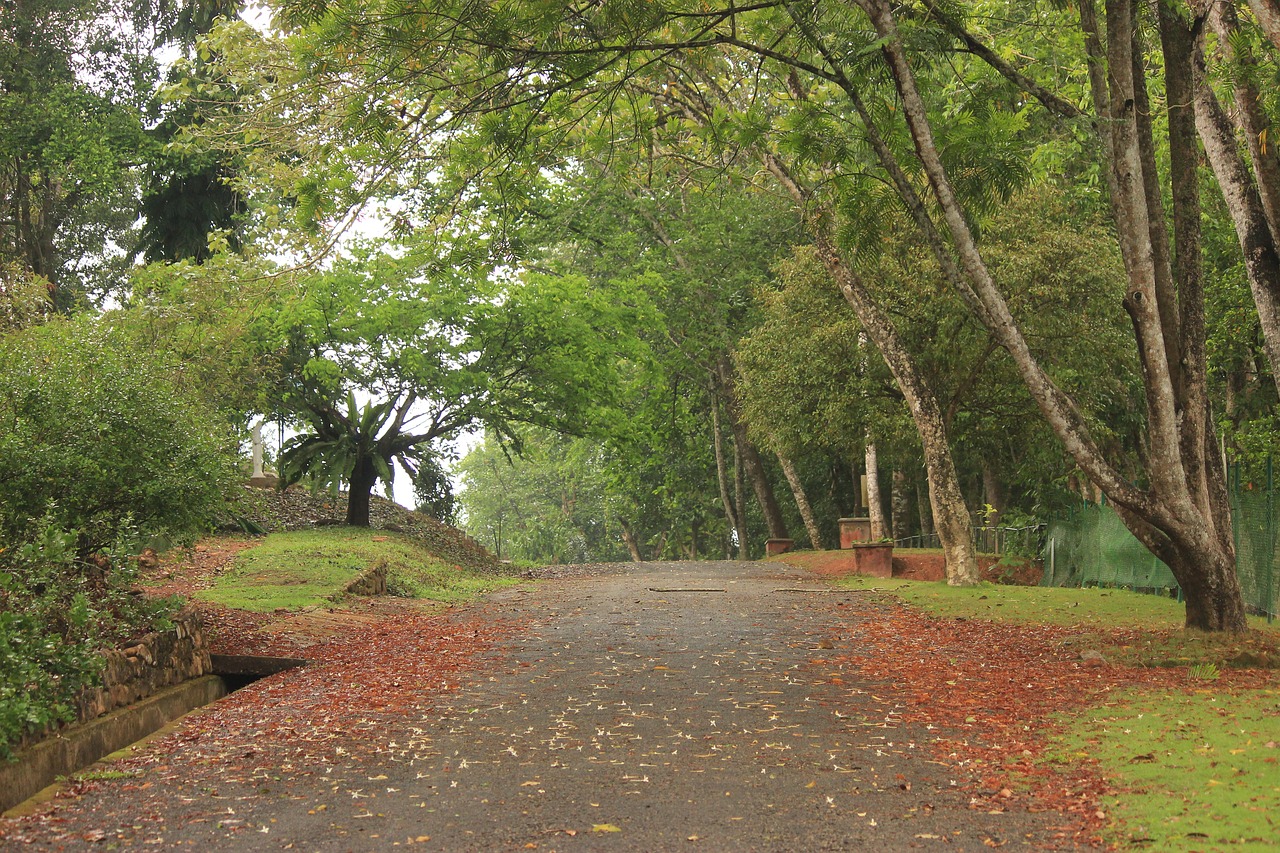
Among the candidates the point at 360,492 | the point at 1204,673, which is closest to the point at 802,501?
the point at 360,492

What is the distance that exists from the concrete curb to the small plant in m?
7.27

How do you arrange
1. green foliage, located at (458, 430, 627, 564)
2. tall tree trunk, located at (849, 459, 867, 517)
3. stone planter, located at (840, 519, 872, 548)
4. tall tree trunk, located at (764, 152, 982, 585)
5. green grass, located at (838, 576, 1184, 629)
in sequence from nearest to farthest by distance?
green grass, located at (838, 576, 1184, 629) < tall tree trunk, located at (764, 152, 982, 585) < stone planter, located at (840, 519, 872, 548) < tall tree trunk, located at (849, 459, 867, 517) < green foliage, located at (458, 430, 627, 564)

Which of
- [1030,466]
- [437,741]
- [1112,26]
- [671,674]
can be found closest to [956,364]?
[1030,466]

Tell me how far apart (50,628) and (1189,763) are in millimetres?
6338

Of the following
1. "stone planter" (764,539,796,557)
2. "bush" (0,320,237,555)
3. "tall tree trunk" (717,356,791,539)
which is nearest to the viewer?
"bush" (0,320,237,555)

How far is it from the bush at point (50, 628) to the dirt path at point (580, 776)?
1.64ft

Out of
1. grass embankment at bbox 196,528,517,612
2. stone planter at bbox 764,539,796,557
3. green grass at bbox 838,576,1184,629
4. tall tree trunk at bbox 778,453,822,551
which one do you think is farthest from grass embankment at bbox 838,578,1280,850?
stone planter at bbox 764,539,796,557

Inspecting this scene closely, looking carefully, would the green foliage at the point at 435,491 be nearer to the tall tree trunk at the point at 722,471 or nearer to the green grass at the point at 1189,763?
the tall tree trunk at the point at 722,471

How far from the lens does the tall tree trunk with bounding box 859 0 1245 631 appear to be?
9.58 m

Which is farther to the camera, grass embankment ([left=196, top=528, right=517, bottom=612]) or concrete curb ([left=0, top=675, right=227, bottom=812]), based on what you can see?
grass embankment ([left=196, top=528, right=517, bottom=612])

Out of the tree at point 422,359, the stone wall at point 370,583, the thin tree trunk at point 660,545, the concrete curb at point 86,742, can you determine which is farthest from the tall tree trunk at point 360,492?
the thin tree trunk at point 660,545

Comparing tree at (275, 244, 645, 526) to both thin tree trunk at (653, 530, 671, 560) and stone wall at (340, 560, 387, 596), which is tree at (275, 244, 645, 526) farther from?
thin tree trunk at (653, 530, 671, 560)

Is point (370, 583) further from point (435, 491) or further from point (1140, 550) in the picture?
point (435, 491)

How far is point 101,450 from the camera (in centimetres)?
855
